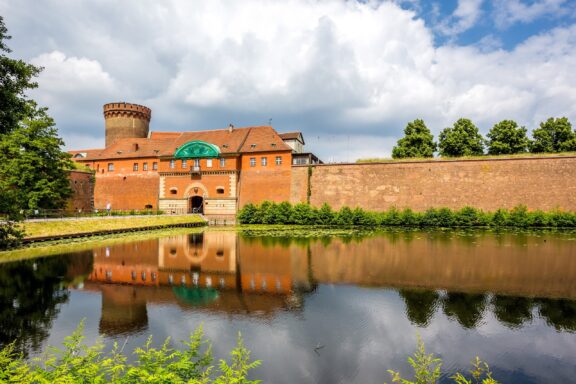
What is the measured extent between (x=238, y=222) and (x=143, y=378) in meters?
Answer: 34.9

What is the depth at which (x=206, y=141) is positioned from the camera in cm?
4269

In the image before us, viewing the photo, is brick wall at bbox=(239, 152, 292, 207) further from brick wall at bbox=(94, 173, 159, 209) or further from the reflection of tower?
the reflection of tower

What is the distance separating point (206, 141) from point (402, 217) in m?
24.0

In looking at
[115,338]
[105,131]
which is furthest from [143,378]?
[105,131]

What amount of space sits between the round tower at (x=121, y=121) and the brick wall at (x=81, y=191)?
8839 mm

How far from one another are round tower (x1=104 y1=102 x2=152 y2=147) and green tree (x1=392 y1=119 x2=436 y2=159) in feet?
122

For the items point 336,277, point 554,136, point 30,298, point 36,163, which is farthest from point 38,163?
point 554,136

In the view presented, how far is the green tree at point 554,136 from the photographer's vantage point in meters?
40.0

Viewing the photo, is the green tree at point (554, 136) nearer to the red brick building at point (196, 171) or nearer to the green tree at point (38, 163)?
the red brick building at point (196, 171)

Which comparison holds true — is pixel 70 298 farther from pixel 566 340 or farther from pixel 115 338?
pixel 566 340

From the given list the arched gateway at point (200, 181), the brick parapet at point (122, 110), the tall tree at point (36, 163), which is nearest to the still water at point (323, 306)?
the tall tree at point (36, 163)

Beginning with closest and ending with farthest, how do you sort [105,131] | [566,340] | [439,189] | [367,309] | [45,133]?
1. [566,340]
2. [367,309]
3. [45,133]
4. [439,189]
5. [105,131]

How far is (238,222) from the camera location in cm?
3859

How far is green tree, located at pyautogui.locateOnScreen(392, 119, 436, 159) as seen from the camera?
44.7m
